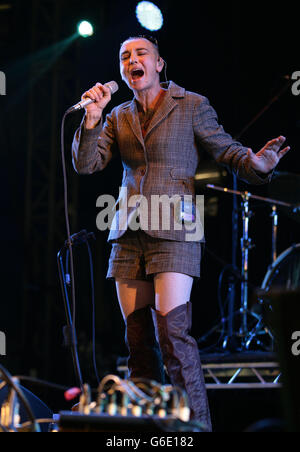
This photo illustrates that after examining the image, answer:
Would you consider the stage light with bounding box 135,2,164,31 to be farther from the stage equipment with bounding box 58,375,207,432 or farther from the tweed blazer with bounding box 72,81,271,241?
the stage equipment with bounding box 58,375,207,432

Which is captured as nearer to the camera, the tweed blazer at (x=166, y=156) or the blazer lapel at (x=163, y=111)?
the tweed blazer at (x=166, y=156)

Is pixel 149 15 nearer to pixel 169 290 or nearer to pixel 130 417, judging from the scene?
pixel 169 290

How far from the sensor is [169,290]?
7.70 ft

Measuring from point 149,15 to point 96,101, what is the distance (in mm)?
2939

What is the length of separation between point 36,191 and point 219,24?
8.64ft

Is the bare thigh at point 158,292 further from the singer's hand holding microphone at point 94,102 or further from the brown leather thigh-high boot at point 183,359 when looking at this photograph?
the singer's hand holding microphone at point 94,102

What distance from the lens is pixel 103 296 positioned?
21.0 ft

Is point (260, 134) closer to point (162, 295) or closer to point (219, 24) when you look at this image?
point (219, 24)

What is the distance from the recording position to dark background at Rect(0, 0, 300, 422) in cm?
548

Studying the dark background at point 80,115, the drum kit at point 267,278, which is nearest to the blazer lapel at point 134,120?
the drum kit at point 267,278

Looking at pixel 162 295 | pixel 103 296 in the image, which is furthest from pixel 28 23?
pixel 162 295

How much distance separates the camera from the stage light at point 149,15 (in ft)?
16.2

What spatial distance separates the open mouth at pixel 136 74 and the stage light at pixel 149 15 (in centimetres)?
262

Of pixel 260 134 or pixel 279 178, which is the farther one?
pixel 260 134
